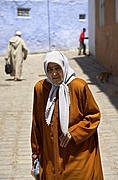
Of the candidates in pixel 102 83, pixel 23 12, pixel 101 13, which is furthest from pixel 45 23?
pixel 102 83

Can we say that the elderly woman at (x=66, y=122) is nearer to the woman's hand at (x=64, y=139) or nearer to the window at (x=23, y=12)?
the woman's hand at (x=64, y=139)

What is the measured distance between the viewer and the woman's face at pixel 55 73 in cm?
312

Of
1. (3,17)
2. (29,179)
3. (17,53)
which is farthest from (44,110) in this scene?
(3,17)

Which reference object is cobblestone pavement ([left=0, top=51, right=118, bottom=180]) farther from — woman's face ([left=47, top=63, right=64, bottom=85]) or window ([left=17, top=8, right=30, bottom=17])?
window ([left=17, top=8, right=30, bottom=17])

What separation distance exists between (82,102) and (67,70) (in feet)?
0.85

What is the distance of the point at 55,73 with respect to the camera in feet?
10.3

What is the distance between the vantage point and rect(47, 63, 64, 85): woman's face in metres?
3.12

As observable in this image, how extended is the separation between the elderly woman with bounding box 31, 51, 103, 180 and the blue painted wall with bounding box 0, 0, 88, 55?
23.4m

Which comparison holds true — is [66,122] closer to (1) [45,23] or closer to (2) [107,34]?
(2) [107,34]

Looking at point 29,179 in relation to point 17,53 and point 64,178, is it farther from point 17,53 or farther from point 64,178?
point 17,53

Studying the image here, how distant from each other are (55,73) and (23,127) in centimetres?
459

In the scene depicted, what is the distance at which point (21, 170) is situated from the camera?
17.5 ft

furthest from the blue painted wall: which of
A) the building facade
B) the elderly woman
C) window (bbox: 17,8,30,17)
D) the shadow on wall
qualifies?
the elderly woman

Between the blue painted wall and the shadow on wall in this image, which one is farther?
the blue painted wall
